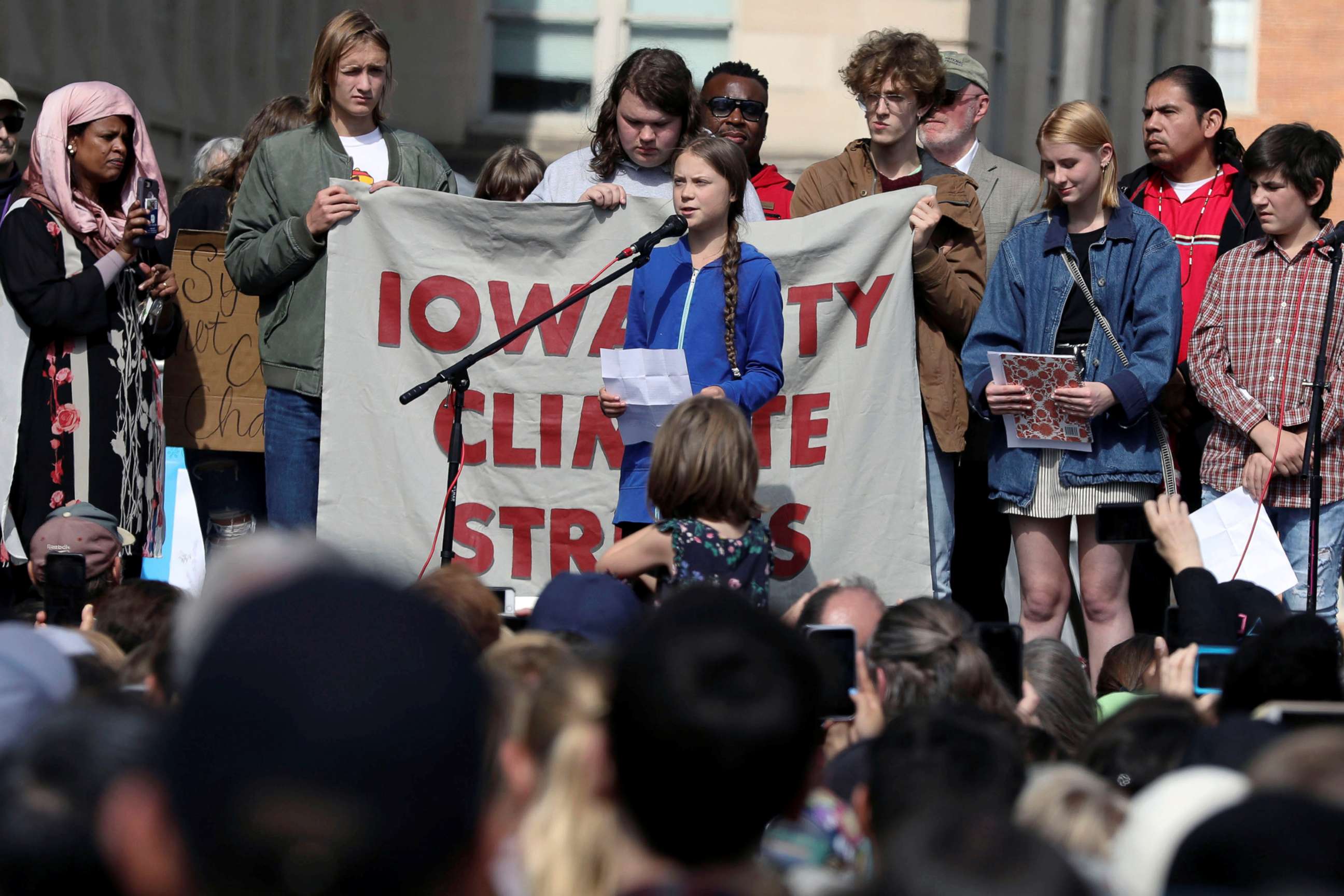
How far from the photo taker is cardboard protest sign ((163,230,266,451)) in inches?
261

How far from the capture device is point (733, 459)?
438 centimetres

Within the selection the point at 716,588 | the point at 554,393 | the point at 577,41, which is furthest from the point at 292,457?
the point at 577,41

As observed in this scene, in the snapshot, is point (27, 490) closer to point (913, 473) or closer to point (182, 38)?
point (913, 473)

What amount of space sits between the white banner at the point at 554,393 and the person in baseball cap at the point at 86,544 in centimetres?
92

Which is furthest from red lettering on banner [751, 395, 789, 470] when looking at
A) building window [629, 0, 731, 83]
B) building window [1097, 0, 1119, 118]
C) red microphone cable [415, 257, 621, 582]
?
building window [1097, 0, 1119, 118]

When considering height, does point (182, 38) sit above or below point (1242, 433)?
above

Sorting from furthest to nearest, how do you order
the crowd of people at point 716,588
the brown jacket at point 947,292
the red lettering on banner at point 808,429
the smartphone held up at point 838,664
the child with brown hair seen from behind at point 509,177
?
1. the child with brown hair seen from behind at point 509,177
2. the red lettering on banner at point 808,429
3. the brown jacket at point 947,292
4. the smartphone held up at point 838,664
5. the crowd of people at point 716,588

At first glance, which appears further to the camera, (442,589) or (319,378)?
(319,378)

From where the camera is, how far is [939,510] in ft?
19.7

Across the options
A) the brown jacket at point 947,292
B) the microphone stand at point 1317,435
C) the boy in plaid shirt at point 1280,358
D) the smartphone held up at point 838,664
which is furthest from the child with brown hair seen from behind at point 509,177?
the smartphone held up at point 838,664

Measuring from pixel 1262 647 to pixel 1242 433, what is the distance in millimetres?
2685

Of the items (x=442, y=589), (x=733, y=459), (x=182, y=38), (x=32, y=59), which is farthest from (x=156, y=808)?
(x=182, y=38)

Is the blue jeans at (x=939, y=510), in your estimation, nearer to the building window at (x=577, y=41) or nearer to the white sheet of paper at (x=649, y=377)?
the white sheet of paper at (x=649, y=377)

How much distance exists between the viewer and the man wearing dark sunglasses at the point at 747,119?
21.4 ft
